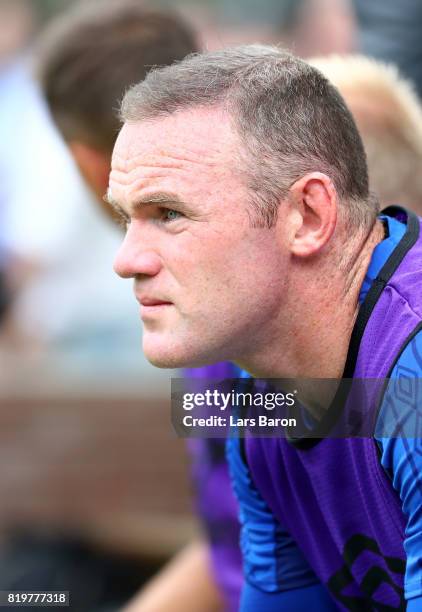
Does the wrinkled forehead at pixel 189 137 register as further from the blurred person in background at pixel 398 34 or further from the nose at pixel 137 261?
the blurred person in background at pixel 398 34

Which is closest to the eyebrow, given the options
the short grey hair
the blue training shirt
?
the short grey hair

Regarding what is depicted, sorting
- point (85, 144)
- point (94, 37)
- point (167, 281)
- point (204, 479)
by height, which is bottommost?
point (167, 281)

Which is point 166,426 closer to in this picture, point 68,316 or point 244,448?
point 68,316

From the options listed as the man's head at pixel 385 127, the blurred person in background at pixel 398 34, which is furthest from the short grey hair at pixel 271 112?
the blurred person in background at pixel 398 34

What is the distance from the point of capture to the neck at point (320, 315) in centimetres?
191

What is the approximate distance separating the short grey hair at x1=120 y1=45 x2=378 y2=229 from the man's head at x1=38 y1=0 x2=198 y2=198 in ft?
4.01

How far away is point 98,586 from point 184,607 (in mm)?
1065

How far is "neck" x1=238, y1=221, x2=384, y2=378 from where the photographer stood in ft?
6.26

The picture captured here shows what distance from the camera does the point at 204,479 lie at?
3.42 meters

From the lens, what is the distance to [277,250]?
1874 mm

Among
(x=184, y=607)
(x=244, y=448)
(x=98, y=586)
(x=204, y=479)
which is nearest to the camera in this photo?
(x=244, y=448)

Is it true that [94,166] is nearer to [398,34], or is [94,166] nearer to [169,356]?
[398,34]

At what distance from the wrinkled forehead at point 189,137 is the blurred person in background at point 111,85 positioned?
1.26 meters

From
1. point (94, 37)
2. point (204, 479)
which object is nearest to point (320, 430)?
point (204, 479)
